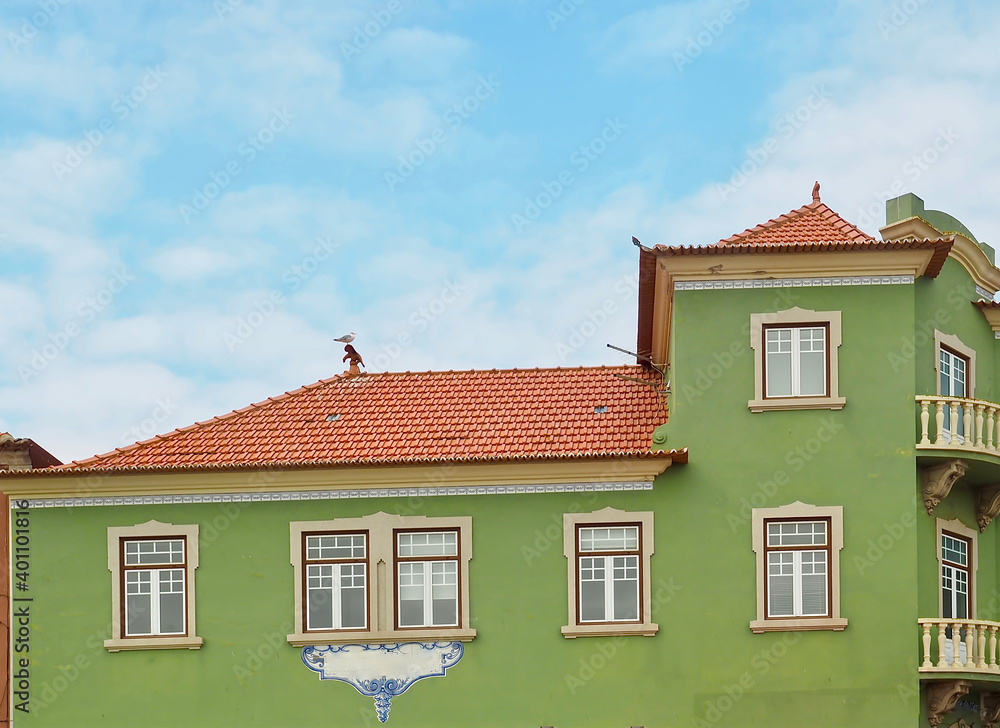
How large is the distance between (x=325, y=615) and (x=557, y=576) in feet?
14.0

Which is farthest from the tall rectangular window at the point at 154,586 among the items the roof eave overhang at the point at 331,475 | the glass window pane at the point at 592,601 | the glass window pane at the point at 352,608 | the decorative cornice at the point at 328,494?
the glass window pane at the point at 592,601

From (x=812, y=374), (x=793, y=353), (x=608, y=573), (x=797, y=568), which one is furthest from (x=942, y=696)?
(x=793, y=353)

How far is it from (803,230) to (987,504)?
6262 mm

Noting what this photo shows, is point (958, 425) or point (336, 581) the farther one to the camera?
point (336, 581)

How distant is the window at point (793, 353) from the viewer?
83.3 feet

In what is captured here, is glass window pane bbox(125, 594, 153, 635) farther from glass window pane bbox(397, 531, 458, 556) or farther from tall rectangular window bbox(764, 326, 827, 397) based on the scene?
tall rectangular window bbox(764, 326, 827, 397)

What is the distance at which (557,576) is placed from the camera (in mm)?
25375

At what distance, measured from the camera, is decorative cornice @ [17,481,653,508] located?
1008 inches

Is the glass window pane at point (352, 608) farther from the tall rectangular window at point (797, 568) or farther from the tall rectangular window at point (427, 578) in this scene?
the tall rectangular window at point (797, 568)

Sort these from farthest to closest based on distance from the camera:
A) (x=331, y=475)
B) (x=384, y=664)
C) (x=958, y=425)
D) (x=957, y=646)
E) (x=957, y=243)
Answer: (x=957, y=243)
(x=331, y=475)
(x=958, y=425)
(x=384, y=664)
(x=957, y=646)

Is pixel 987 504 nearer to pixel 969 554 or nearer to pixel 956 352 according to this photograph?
pixel 969 554

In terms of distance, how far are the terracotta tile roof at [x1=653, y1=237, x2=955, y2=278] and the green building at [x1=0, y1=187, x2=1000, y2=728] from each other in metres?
0.04

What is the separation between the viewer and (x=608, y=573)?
25.4 metres

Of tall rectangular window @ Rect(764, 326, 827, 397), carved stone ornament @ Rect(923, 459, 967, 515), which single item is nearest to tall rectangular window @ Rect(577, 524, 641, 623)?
tall rectangular window @ Rect(764, 326, 827, 397)
